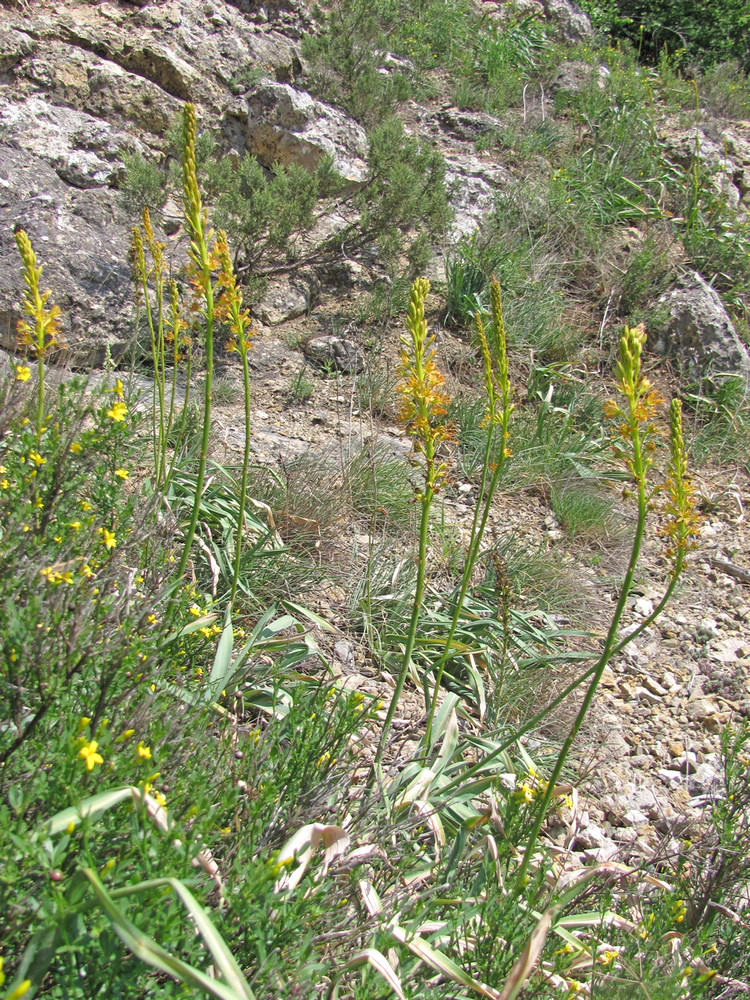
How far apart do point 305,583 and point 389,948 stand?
1.58 meters

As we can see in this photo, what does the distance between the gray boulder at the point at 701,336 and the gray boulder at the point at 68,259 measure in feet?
13.7

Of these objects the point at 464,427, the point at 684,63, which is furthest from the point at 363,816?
the point at 684,63

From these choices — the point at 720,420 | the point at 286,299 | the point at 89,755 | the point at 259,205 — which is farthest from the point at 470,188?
the point at 89,755

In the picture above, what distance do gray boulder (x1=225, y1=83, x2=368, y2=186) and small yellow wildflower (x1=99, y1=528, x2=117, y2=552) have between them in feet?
13.7

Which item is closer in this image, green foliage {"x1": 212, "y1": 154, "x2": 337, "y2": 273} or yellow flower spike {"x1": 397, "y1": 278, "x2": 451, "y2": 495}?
yellow flower spike {"x1": 397, "y1": 278, "x2": 451, "y2": 495}

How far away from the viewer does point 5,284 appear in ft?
11.7

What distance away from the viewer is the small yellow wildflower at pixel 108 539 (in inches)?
71.5

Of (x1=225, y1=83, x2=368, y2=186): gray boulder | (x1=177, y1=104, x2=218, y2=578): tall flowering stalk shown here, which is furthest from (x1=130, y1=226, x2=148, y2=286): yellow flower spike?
(x1=225, y1=83, x2=368, y2=186): gray boulder

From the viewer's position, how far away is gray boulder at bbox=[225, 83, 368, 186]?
5.32 meters

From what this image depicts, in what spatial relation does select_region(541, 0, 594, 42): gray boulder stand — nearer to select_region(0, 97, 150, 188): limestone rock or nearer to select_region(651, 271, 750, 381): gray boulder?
select_region(651, 271, 750, 381): gray boulder

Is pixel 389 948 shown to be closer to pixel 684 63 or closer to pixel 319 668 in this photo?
pixel 319 668

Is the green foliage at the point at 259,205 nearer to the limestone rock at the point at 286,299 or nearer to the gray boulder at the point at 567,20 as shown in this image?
the limestone rock at the point at 286,299

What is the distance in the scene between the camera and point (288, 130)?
17.8ft

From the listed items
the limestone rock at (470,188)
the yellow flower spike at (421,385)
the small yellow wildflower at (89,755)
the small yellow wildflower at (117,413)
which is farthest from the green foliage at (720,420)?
the small yellow wildflower at (89,755)
